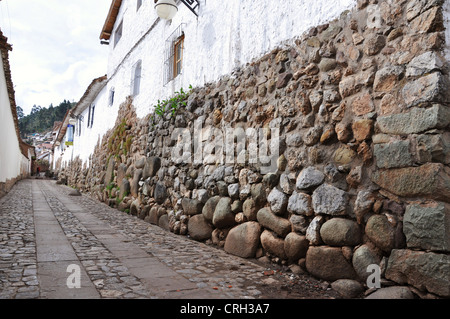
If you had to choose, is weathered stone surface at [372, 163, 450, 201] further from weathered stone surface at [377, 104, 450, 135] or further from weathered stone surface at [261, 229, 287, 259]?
weathered stone surface at [261, 229, 287, 259]

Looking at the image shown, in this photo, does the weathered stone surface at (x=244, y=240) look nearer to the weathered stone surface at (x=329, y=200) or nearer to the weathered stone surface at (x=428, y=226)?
the weathered stone surface at (x=329, y=200)

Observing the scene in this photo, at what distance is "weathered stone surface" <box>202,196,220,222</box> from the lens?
13.4ft

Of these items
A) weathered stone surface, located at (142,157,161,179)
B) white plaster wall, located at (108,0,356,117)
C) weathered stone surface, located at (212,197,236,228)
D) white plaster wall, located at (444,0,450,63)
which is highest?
white plaster wall, located at (108,0,356,117)

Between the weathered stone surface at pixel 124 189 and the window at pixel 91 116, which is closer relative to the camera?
the weathered stone surface at pixel 124 189

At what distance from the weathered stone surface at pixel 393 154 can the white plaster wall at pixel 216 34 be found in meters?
1.31

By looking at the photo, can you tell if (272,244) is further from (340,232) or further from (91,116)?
(91,116)

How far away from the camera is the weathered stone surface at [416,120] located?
200 centimetres

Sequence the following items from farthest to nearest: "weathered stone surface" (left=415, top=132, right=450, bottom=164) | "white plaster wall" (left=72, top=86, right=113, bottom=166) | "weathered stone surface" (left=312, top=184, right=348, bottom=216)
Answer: "white plaster wall" (left=72, top=86, right=113, bottom=166), "weathered stone surface" (left=312, top=184, right=348, bottom=216), "weathered stone surface" (left=415, top=132, right=450, bottom=164)

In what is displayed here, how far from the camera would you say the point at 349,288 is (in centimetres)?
229

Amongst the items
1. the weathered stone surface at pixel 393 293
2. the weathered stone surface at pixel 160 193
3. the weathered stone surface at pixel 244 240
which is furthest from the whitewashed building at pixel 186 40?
the weathered stone surface at pixel 393 293

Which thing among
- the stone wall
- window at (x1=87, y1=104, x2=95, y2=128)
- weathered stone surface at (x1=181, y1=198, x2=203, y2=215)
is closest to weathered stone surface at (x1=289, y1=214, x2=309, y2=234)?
the stone wall

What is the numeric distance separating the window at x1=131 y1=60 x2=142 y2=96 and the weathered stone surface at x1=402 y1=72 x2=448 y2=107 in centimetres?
725
